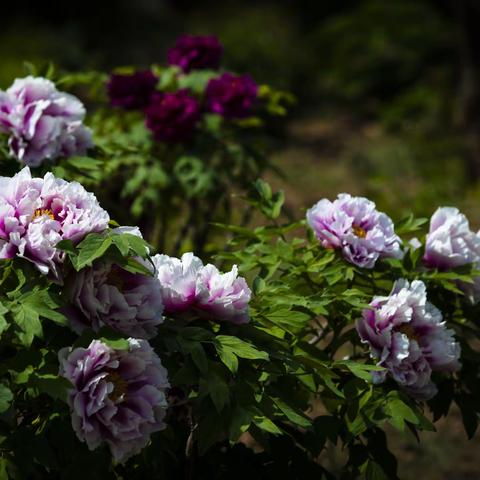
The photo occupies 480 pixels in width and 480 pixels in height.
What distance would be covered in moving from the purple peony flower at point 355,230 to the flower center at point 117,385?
0.78 metres

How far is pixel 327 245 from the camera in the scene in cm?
258

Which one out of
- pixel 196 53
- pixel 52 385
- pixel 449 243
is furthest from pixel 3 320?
pixel 196 53

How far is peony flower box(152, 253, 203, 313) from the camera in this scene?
213cm

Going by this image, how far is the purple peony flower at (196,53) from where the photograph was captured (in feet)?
13.1

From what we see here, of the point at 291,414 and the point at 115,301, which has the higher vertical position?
the point at 115,301

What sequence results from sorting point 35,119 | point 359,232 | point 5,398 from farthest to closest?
point 35,119 → point 359,232 → point 5,398

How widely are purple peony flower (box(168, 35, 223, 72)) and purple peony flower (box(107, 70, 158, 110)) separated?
0.22 meters

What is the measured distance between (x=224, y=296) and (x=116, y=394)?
0.33 meters

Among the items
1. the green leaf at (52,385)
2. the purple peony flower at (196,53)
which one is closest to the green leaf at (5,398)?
the green leaf at (52,385)

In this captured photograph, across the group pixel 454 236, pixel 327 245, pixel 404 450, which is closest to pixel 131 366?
pixel 327 245

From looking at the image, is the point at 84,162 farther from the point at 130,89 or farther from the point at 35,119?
the point at 130,89

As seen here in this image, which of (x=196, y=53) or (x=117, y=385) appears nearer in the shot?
(x=117, y=385)

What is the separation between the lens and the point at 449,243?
2.63 m

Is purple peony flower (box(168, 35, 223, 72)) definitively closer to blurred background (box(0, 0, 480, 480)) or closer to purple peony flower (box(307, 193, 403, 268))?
purple peony flower (box(307, 193, 403, 268))
